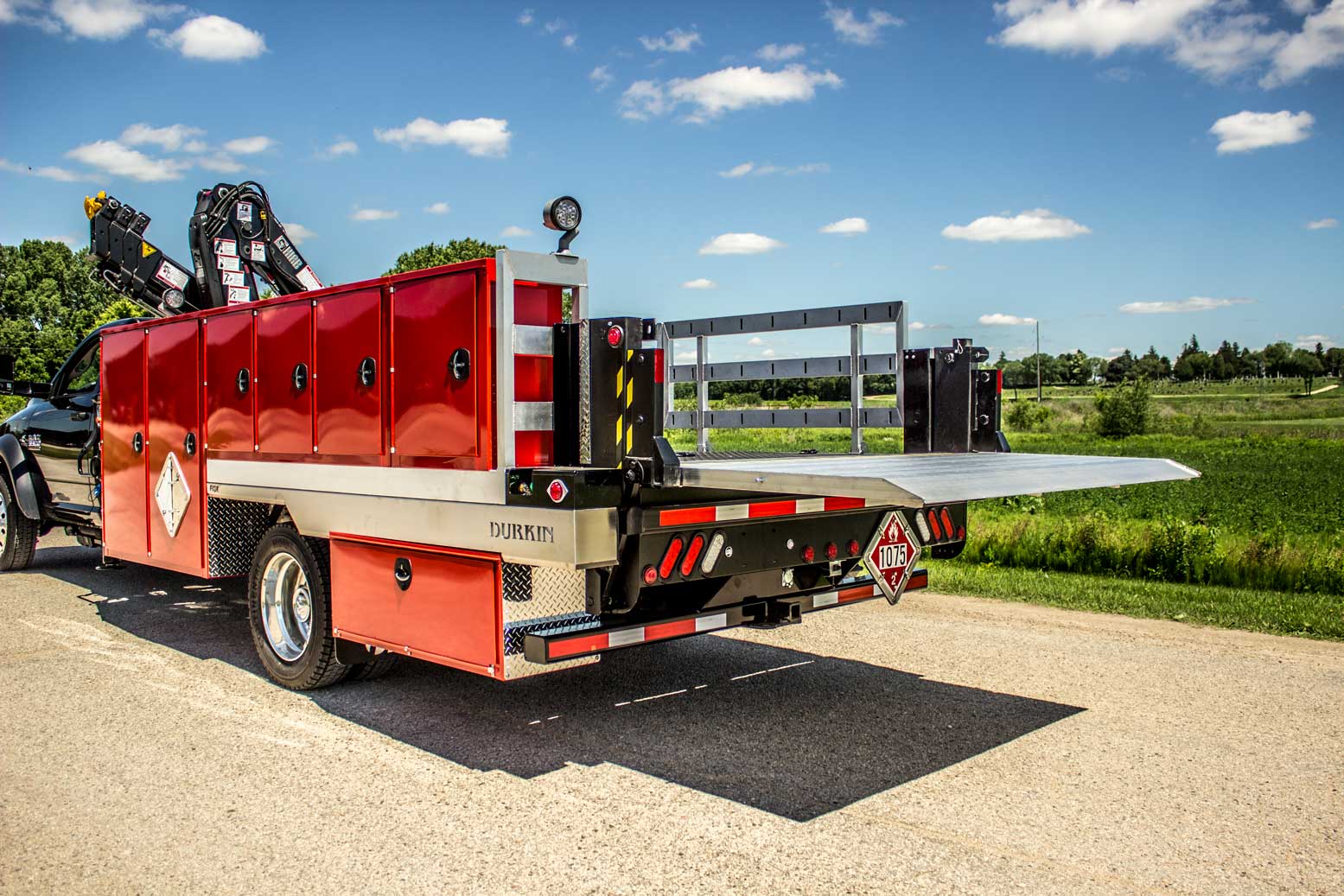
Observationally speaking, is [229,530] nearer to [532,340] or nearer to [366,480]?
[366,480]

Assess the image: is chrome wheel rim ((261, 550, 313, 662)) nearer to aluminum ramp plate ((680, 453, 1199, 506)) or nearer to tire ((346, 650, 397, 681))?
tire ((346, 650, 397, 681))

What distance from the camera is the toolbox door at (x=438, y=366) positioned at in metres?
5.00

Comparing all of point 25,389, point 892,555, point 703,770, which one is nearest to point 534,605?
point 703,770

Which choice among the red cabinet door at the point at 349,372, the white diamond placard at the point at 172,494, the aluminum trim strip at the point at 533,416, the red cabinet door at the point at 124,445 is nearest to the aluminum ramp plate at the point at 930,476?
the aluminum trim strip at the point at 533,416

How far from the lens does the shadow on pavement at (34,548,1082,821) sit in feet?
16.4

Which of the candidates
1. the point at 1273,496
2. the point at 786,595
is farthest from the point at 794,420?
the point at 1273,496

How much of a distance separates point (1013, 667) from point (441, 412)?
13.6 ft

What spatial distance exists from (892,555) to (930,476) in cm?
76

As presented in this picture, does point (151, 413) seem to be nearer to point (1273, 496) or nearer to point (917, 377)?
point (917, 377)

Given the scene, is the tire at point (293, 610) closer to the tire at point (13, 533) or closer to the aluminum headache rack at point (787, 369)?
the aluminum headache rack at point (787, 369)

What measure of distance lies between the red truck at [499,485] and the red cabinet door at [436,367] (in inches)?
0.5

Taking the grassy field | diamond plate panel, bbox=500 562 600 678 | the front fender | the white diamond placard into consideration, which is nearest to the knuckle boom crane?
the front fender

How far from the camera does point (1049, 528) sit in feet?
39.3

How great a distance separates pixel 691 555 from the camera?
16.6 ft
